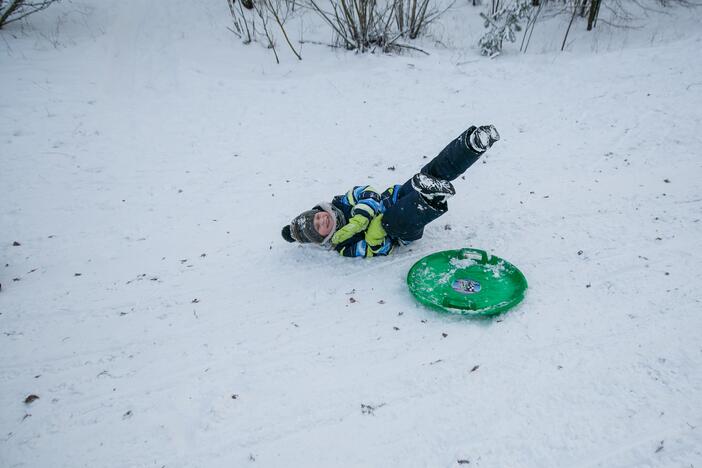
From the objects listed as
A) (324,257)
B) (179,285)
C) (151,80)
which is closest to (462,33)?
(151,80)

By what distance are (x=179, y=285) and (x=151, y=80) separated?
454 centimetres

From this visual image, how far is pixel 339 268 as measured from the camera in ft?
11.2

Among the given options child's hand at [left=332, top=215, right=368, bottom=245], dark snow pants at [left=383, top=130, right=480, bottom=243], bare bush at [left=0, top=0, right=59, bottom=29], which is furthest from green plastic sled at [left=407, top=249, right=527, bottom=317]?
bare bush at [left=0, top=0, right=59, bottom=29]

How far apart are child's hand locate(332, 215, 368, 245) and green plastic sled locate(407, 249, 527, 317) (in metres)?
0.50

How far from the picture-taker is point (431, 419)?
2250 mm

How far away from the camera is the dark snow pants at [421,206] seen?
2.93 metres

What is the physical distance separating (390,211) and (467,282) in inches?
29.3

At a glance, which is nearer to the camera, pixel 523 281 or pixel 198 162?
pixel 523 281

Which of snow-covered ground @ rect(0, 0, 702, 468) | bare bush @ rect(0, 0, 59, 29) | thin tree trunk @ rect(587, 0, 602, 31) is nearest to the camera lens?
snow-covered ground @ rect(0, 0, 702, 468)

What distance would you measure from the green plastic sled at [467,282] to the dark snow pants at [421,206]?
297mm

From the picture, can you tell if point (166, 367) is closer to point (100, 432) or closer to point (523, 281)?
point (100, 432)

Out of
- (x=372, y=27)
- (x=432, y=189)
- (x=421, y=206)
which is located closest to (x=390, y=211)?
(x=421, y=206)

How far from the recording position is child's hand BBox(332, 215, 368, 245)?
10.6 ft

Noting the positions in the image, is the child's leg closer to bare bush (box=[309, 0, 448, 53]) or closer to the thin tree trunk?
bare bush (box=[309, 0, 448, 53])
